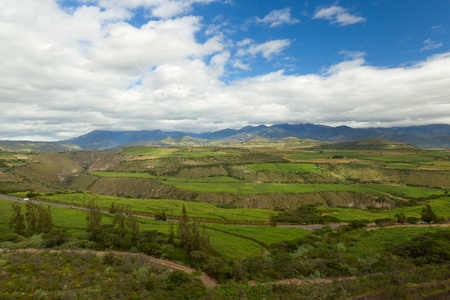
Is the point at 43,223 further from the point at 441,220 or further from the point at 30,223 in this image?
the point at 441,220

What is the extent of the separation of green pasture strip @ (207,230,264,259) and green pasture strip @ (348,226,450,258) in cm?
1719

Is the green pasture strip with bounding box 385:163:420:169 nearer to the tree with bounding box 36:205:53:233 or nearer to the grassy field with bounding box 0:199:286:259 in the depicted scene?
the grassy field with bounding box 0:199:286:259

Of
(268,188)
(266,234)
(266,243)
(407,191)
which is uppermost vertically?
(266,243)

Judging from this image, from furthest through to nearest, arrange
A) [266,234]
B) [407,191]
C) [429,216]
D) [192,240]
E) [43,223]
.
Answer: [407,191] < [429,216] < [266,234] < [43,223] < [192,240]

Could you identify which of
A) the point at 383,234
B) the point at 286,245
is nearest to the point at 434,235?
the point at 383,234

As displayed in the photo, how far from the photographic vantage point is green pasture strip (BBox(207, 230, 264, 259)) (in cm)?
3867

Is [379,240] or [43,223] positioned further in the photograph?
[43,223]

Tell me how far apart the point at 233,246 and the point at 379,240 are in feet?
91.7

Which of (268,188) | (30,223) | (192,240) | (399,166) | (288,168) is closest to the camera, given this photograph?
(192,240)

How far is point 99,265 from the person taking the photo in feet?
94.3

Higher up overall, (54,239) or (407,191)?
(54,239)

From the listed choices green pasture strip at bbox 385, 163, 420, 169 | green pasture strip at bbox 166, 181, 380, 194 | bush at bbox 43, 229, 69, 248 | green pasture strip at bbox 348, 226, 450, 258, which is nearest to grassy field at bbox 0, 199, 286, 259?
bush at bbox 43, 229, 69, 248

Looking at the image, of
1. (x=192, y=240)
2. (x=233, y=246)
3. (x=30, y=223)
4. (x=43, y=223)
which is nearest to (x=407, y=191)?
(x=233, y=246)

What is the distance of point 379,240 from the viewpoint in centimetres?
4109
